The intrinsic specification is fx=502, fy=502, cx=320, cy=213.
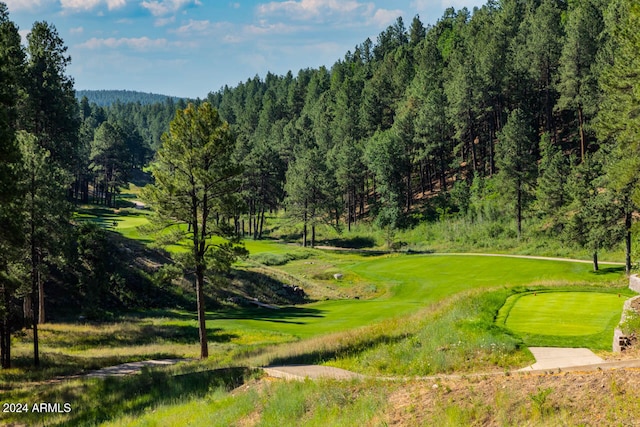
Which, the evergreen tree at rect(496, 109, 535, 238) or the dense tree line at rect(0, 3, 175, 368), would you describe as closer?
the dense tree line at rect(0, 3, 175, 368)

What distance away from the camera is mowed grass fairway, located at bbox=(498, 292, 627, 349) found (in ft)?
51.9

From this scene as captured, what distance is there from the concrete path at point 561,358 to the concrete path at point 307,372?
4.97m

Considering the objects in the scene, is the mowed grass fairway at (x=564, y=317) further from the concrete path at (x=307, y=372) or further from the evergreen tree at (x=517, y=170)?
the evergreen tree at (x=517, y=170)

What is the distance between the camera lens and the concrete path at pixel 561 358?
42.6ft

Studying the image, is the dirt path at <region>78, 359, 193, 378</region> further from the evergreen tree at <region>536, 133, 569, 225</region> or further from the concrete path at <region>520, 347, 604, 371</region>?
the evergreen tree at <region>536, 133, 569, 225</region>

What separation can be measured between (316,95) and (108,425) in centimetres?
14168

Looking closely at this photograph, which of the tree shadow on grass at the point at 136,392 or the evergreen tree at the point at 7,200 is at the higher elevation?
the evergreen tree at the point at 7,200

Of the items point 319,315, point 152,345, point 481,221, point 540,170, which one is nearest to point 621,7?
point 540,170

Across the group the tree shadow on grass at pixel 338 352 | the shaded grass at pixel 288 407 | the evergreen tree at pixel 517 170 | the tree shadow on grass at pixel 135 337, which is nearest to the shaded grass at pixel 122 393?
the shaded grass at pixel 288 407

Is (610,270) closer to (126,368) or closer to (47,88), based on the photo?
(126,368)

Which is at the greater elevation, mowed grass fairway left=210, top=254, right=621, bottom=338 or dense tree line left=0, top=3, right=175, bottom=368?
dense tree line left=0, top=3, right=175, bottom=368

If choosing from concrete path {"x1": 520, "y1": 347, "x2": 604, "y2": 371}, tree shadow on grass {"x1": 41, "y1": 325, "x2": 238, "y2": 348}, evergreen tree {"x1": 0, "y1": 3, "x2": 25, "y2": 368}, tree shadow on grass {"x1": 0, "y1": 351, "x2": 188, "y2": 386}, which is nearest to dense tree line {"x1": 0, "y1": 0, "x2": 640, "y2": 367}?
evergreen tree {"x1": 0, "y1": 3, "x2": 25, "y2": 368}

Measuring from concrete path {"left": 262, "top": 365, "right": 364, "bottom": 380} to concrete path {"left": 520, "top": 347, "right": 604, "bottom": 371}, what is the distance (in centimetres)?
497

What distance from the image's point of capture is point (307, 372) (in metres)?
16.0
